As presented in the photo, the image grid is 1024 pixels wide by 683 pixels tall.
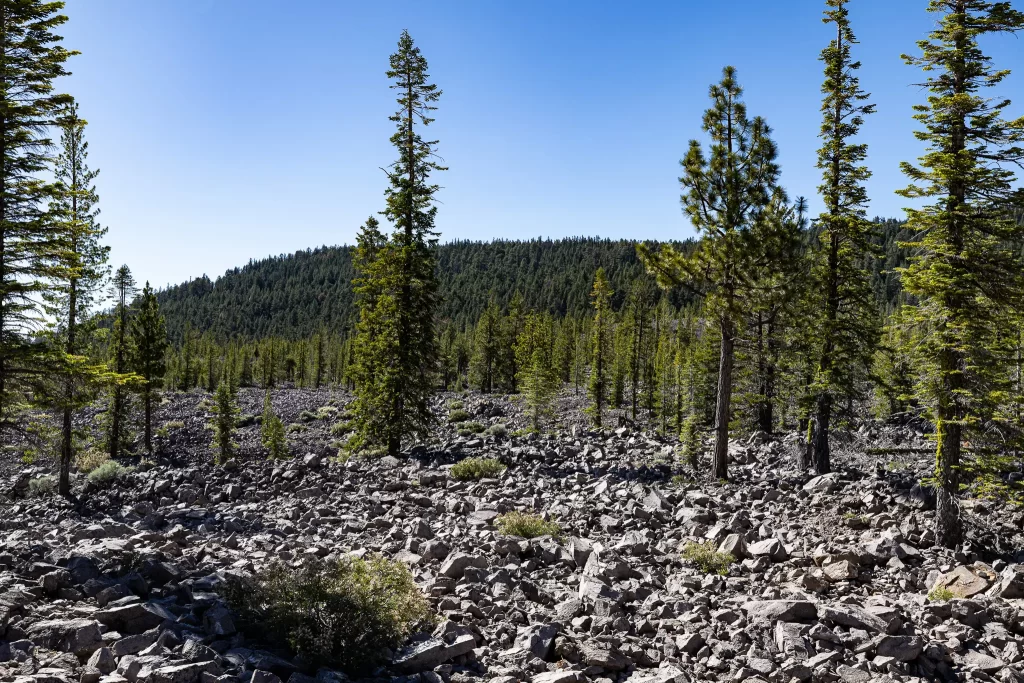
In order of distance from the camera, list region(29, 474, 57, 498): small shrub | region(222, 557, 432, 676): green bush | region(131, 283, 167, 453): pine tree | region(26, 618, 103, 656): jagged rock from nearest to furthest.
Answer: region(26, 618, 103, 656): jagged rock
region(222, 557, 432, 676): green bush
region(29, 474, 57, 498): small shrub
region(131, 283, 167, 453): pine tree

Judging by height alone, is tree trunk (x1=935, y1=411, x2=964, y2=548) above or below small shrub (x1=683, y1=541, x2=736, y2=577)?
above

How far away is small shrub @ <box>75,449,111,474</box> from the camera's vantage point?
29047 mm

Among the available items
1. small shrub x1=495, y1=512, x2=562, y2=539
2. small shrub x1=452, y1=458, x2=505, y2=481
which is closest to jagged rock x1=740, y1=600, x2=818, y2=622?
small shrub x1=495, y1=512, x2=562, y2=539

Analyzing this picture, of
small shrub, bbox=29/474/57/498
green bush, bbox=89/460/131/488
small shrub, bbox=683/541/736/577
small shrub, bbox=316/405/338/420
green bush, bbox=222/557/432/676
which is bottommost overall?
small shrub, bbox=316/405/338/420

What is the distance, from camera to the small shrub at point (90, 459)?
95.3ft

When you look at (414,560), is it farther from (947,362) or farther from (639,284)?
(639,284)

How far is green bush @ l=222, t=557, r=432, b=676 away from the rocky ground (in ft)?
0.69

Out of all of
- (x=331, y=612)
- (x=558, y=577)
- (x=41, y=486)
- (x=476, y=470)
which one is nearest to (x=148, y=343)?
(x=41, y=486)

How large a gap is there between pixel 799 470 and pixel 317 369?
11124 cm

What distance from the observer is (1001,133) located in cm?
1058

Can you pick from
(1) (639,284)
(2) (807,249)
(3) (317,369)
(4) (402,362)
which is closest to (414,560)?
(4) (402,362)

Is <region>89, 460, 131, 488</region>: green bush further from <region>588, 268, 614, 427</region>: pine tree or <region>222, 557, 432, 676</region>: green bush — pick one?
<region>588, 268, 614, 427</region>: pine tree

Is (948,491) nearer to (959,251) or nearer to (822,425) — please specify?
(959,251)

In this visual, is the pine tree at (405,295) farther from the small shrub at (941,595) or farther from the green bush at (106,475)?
the small shrub at (941,595)
